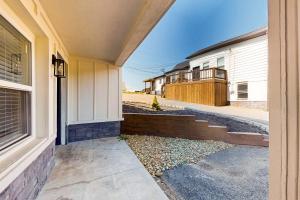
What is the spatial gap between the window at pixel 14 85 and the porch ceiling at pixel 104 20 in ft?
2.17

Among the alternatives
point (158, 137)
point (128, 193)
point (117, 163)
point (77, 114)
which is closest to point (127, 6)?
point (128, 193)

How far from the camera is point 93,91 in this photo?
19.8 ft

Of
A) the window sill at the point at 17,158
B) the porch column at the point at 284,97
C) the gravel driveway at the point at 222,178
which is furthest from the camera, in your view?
the gravel driveway at the point at 222,178

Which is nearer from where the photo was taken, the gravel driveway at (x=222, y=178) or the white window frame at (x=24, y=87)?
the white window frame at (x=24, y=87)

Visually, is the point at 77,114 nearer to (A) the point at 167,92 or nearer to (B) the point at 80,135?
(B) the point at 80,135

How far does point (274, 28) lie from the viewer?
68cm

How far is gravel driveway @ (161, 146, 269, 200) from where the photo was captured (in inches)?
113

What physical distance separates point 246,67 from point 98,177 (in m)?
10.4

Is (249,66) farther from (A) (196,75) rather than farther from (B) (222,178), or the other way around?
(B) (222,178)

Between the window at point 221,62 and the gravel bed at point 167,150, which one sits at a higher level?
the window at point 221,62

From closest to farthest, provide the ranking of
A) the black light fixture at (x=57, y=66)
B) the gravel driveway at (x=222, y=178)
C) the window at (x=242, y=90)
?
the gravel driveway at (x=222, y=178) < the black light fixture at (x=57, y=66) < the window at (x=242, y=90)

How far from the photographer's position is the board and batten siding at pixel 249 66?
10.1m

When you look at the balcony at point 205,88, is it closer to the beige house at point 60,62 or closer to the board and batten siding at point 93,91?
the board and batten siding at point 93,91

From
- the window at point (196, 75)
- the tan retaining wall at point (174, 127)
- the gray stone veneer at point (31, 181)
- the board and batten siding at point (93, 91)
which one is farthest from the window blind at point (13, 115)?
the window at point (196, 75)
